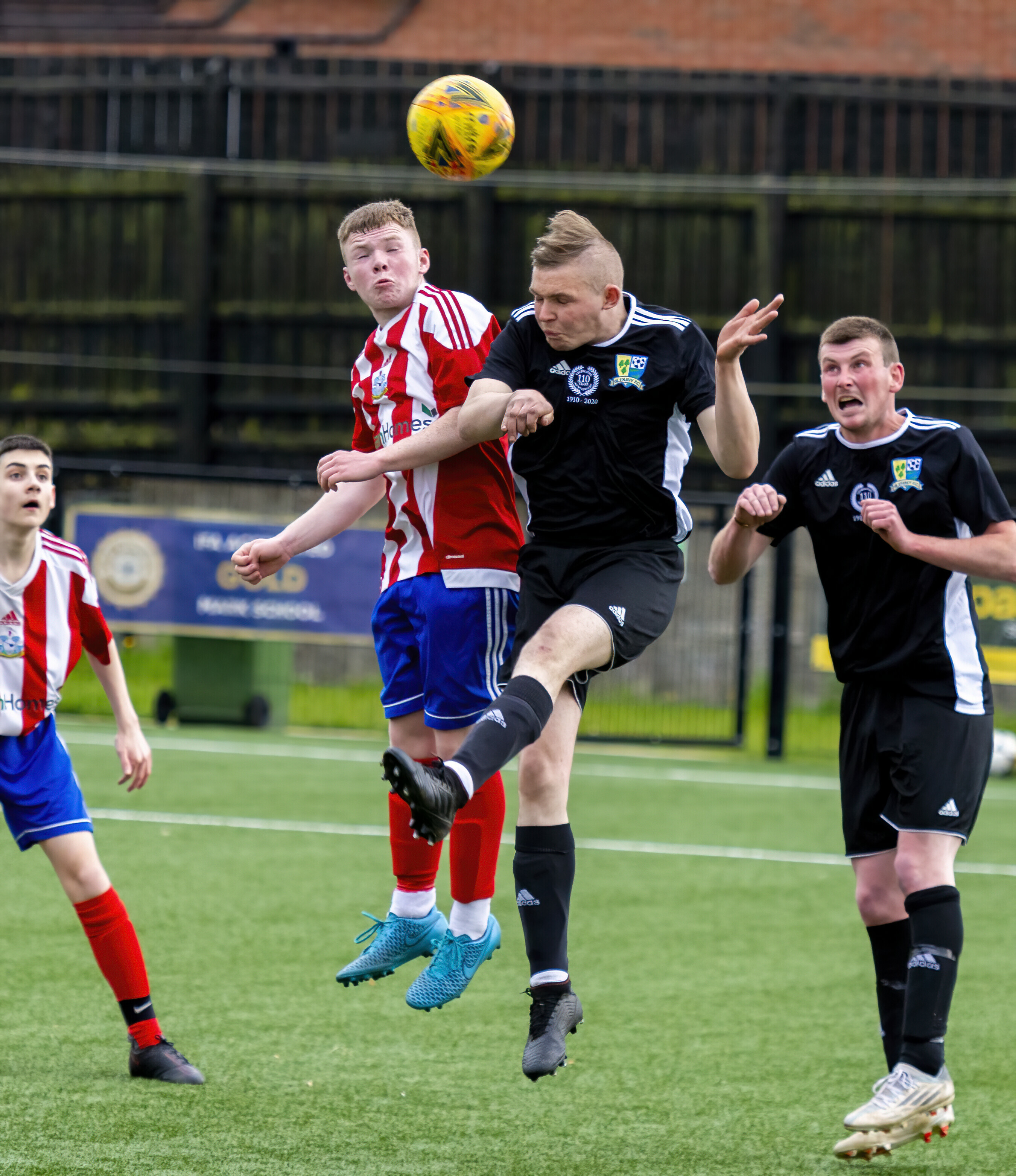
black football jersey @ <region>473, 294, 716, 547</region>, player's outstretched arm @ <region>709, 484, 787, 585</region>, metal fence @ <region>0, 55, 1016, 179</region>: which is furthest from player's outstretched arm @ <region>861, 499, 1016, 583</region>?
metal fence @ <region>0, 55, 1016, 179</region>

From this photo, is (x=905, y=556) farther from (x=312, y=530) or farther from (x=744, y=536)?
(x=312, y=530)

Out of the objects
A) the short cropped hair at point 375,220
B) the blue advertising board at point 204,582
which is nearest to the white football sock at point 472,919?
the short cropped hair at point 375,220

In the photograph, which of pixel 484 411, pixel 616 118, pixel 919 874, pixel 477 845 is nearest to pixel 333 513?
pixel 484 411

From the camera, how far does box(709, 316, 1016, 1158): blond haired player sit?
5.04m

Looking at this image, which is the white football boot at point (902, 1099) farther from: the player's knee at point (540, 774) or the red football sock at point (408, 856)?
the red football sock at point (408, 856)

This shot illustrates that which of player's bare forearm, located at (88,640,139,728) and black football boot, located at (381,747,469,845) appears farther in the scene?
player's bare forearm, located at (88,640,139,728)

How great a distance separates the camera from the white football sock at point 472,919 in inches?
208

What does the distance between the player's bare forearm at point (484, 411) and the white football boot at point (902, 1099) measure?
2.23 metres

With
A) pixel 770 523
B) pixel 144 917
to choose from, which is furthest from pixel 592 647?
pixel 144 917

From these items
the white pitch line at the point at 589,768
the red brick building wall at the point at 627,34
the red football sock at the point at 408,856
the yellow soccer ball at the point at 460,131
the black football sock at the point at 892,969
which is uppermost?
the red brick building wall at the point at 627,34

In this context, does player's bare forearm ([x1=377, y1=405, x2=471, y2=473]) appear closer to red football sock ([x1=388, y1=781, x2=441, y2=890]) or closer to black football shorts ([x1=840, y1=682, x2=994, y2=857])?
red football sock ([x1=388, y1=781, x2=441, y2=890])

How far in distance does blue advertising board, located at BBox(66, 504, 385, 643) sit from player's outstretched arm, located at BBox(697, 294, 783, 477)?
988 centimetres

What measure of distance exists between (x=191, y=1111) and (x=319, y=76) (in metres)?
16.5

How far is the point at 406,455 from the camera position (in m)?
4.91
